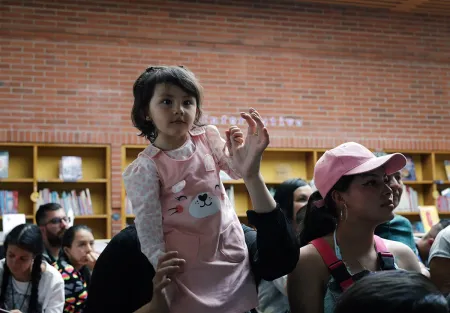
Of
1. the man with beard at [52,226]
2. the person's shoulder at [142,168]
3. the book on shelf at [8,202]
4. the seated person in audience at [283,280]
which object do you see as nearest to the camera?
the person's shoulder at [142,168]

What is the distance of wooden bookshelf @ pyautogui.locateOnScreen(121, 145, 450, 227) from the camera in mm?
8305

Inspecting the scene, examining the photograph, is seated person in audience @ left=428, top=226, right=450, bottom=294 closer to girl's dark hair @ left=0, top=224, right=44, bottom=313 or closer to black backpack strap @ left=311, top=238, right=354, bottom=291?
black backpack strap @ left=311, top=238, right=354, bottom=291

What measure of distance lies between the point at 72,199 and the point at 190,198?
643 cm

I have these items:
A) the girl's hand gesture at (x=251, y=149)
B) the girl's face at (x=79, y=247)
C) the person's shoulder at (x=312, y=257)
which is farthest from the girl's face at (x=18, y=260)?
the girl's hand gesture at (x=251, y=149)

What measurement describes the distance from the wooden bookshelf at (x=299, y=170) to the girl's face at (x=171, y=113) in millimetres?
6365

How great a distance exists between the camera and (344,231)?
1.98 meters

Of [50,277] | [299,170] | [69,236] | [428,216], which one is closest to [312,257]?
[50,277]

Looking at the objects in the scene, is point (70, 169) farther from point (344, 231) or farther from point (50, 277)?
point (344, 231)

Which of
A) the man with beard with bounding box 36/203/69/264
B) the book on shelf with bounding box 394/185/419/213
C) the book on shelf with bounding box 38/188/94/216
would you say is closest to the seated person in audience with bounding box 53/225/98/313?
the man with beard with bounding box 36/203/69/264

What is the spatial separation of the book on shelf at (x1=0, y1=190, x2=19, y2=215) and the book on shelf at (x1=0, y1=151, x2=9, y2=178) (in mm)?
203

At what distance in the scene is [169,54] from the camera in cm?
838

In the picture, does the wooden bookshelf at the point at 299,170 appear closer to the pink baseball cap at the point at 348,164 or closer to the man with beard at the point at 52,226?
the man with beard at the point at 52,226

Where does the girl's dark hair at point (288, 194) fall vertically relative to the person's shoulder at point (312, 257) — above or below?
above

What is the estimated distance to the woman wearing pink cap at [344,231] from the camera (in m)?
1.84
